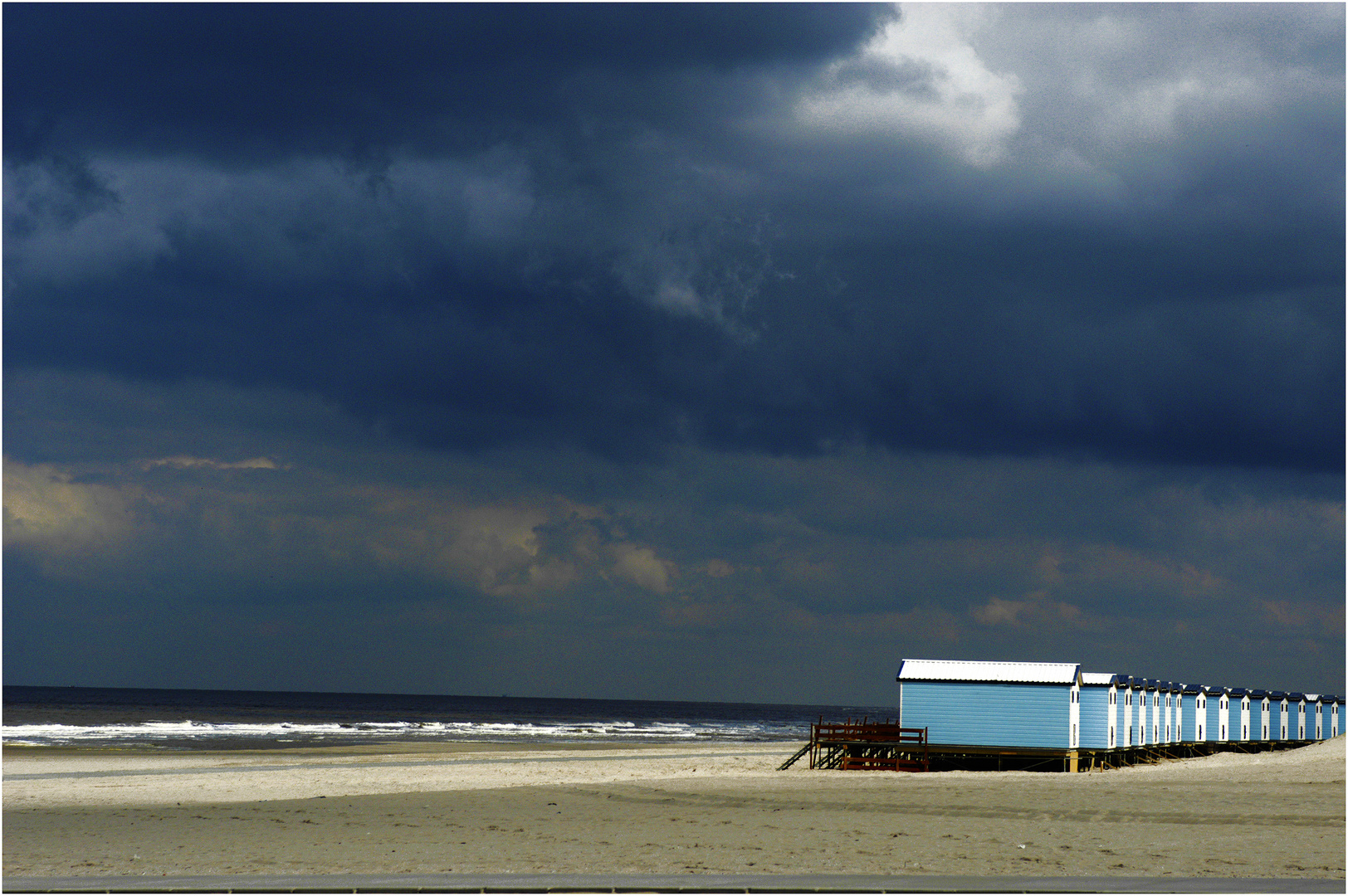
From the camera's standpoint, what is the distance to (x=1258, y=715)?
227 feet

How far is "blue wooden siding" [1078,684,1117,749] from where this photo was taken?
45.4 meters

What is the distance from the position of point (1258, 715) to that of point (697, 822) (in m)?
56.0

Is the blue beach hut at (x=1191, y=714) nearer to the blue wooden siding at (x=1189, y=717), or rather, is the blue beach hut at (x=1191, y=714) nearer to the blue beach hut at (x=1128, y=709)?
the blue wooden siding at (x=1189, y=717)

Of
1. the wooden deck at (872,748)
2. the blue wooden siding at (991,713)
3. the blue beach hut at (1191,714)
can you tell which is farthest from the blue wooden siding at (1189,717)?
the wooden deck at (872,748)

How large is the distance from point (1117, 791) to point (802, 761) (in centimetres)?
2330

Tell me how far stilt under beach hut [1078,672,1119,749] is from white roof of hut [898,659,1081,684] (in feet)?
5.65

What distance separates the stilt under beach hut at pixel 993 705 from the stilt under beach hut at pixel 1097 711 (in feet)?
4.19

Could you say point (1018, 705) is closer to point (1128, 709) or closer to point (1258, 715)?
point (1128, 709)

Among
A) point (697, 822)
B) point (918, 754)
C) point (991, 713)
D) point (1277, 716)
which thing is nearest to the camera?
point (697, 822)

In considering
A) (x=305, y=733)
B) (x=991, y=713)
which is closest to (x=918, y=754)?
(x=991, y=713)

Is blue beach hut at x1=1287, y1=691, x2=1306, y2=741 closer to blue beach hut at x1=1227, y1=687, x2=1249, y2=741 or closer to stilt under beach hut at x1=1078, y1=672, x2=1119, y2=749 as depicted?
blue beach hut at x1=1227, y1=687, x2=1249, y2=741

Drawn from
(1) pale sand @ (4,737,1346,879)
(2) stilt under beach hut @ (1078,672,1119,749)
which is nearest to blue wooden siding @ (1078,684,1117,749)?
(2) stilt under beach hut @ (1078,672,1119,749)

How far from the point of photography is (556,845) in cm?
2003

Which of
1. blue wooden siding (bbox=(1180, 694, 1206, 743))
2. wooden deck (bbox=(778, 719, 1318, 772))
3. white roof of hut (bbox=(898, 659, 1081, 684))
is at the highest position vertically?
white roof of hut (bbox=(898, 659, 1081, 684))
